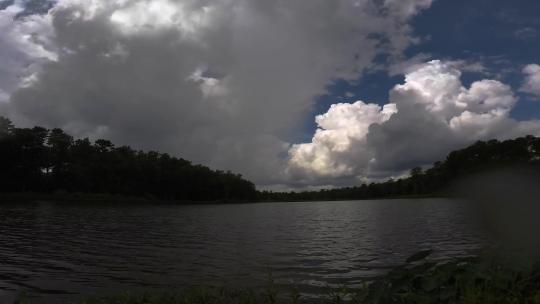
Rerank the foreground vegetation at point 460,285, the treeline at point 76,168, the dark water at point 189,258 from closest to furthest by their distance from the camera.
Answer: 1. the foreground vegetation at point 460,285
2. the dark water at point 189,258
3. the treeline at point 76,168

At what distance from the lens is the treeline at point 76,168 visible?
133125 millimetres

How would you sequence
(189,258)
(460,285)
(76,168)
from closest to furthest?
(460,285) < (189,258) < (76,168)

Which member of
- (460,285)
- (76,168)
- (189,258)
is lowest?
(189,258)

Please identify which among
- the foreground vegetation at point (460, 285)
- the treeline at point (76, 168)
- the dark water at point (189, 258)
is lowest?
the dark water at point (189, 258)

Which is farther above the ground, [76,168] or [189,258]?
[76,168]

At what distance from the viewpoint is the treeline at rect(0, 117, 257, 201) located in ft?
437

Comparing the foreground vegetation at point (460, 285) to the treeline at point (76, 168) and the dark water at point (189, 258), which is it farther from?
the treeline at point (76, 168)

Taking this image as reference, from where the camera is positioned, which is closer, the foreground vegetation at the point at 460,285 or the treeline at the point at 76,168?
the foreground vegetation at the point at 460,285

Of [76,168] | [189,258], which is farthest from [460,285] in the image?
[76,168]

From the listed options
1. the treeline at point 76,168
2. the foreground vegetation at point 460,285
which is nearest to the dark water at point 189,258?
the foreground vegetation at point 460,285

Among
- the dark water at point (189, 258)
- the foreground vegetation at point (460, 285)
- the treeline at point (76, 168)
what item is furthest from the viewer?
the treeline at point (76, 168)

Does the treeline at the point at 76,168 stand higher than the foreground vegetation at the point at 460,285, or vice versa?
the treeline at the point at 76,168

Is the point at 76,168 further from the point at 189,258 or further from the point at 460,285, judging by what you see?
the point at 460,285

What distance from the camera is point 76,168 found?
145 metres
